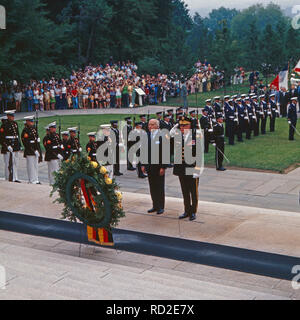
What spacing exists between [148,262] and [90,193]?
143 cm

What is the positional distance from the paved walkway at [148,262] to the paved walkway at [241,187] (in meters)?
2.09

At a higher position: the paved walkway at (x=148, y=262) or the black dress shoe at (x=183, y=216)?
the black dress shoe at (x=183, y=216)

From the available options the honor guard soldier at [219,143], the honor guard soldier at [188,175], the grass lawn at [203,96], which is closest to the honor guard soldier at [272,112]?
the honor guard soldier at [219,143]

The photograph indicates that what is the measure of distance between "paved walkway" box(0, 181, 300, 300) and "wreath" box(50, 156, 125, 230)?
0.57 metres

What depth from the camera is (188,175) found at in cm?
988

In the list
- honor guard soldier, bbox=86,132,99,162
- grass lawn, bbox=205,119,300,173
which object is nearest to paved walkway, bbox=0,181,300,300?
honor guard soldier, bbox=86,132,99,162

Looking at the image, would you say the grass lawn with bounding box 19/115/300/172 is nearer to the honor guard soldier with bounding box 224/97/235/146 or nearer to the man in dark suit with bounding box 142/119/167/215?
the honor guard soldier with bounding box 224/97/235/146

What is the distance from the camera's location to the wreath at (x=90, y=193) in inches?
324

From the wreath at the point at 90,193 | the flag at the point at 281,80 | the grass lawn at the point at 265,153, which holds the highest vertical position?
the flag at the point at 281,80

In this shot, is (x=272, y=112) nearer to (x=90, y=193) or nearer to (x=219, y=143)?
(x=219, y=143)

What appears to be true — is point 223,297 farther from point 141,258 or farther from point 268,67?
point 268,67

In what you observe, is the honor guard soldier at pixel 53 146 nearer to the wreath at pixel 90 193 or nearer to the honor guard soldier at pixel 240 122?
the wreath at pixel 90 193

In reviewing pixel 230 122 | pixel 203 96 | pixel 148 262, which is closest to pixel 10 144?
pixel 148 262

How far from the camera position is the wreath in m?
8.23
